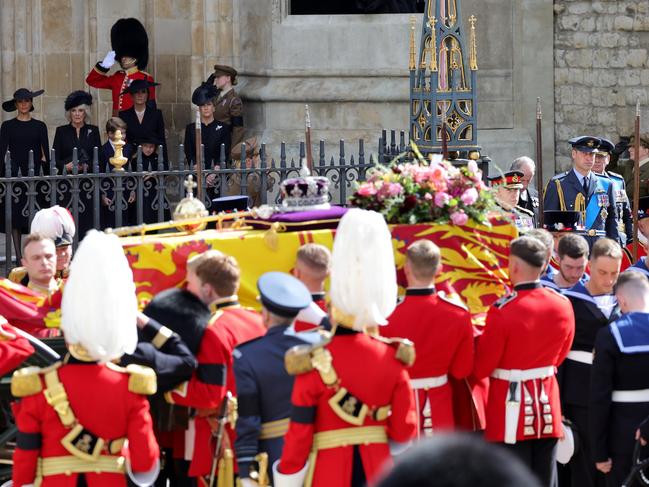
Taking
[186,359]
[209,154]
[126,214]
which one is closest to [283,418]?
[186,359]

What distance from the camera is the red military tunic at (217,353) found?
6.17m

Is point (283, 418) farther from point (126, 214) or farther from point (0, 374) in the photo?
point (126, 214)

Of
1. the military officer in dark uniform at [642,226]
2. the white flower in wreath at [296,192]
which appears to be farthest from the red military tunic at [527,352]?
the military officer in dark uniform at [642,226]

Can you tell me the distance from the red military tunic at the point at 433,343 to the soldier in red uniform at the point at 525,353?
15 centimetres

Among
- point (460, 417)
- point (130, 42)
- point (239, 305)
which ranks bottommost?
point (460, 417)

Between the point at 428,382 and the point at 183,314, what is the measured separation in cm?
110

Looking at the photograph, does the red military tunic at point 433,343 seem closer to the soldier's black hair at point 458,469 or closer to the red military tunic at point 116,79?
the soldier's black hair at point 458,469

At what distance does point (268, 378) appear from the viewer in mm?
5824

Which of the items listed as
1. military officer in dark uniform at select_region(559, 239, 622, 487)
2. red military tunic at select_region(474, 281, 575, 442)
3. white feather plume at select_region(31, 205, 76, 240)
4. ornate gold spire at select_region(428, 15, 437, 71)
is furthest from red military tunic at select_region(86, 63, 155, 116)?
red military tunic at select_region(474, 281, 575, 442)

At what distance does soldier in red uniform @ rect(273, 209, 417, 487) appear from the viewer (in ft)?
18.3

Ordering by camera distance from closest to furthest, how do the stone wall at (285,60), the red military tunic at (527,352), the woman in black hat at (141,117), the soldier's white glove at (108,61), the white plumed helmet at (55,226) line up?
1. the red military tunic at (527,352)
2. the white plumed helmet at (55,226)
3. the woman in black hat at (141,117)
4. the soldier's white glove at (108,61)
5. the stone wall at (285,60)

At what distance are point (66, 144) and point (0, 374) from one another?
24.1 feet

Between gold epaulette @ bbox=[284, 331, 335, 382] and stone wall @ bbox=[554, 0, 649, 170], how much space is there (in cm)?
1092

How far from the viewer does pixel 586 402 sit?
280 inches
